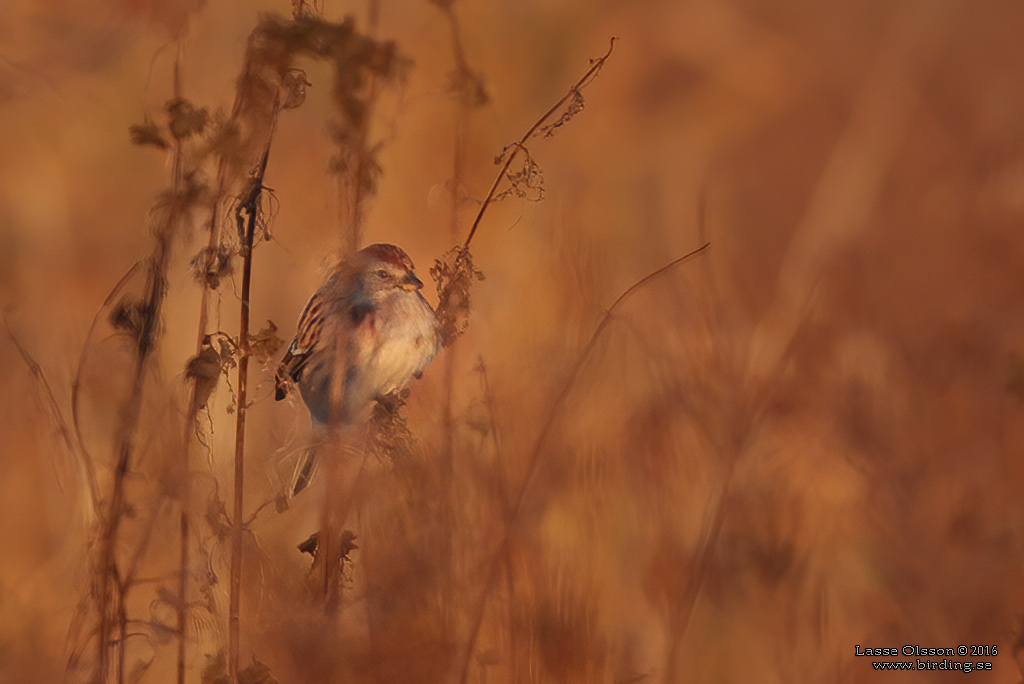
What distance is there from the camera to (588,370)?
3.21 ft

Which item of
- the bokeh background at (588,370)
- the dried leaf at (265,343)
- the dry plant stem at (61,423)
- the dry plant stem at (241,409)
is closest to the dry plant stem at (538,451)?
the bokeh background at (588,370)

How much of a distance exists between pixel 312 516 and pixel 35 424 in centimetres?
41

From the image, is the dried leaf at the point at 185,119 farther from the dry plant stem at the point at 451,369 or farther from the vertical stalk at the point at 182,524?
the dry plant stem at the point at 451,369

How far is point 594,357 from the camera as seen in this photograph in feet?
3.21

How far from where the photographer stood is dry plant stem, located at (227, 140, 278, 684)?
0.71 m

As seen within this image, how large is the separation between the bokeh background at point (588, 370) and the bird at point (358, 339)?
37mm

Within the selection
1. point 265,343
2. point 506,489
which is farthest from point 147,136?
point 506,489

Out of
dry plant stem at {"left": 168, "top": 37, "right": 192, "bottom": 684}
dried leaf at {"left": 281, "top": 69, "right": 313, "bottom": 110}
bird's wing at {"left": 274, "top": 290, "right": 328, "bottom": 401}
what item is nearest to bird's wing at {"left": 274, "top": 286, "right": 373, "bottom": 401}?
bird's wing at {"left": 274, "top": 290, "right": 328, "bottom": 401}

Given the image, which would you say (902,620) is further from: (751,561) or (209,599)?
(209,599)

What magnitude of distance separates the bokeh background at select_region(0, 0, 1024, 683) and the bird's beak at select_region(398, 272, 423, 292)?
37 millimetres

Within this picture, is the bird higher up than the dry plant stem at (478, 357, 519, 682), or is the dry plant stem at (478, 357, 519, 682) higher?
the bird

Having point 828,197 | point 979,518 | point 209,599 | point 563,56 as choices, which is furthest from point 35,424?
point 979,518

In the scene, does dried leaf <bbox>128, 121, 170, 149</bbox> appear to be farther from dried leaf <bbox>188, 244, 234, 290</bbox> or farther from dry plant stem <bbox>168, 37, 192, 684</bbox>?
dried leaf <bbox>188, 244, 234, 290</bbox>

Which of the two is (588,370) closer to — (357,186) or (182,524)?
(357,186)
